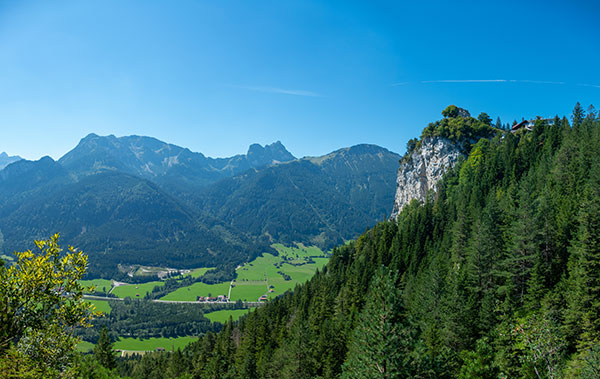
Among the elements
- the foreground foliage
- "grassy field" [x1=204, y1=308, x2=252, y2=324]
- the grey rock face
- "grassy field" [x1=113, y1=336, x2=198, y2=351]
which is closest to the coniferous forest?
the foreground foliage

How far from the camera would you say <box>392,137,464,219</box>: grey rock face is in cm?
11269

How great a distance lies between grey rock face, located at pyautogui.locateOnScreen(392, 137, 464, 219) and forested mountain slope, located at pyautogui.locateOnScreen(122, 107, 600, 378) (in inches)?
495

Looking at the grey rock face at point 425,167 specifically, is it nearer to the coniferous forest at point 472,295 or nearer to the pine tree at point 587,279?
the coniferous forest at point 472,295

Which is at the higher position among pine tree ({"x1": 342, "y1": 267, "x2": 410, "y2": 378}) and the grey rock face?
the grey rock face

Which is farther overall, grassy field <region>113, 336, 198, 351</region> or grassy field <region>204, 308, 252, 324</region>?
grassy field <region>204, 308, 252, 324</region>

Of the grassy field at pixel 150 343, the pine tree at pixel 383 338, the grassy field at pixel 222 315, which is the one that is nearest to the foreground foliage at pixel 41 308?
the pine tree at pixel 383 338

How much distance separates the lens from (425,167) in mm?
125625

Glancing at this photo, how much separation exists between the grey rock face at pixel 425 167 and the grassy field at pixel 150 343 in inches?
4769

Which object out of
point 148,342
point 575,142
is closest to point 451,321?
point 575,142

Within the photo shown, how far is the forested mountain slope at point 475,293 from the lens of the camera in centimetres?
2356

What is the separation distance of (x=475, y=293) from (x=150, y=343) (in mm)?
162042

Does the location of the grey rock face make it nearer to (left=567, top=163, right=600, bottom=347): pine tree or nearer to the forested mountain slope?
the forested mountain slope

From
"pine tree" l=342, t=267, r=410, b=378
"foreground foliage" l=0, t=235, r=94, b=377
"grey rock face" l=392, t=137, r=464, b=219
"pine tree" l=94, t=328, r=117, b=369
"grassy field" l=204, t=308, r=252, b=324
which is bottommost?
"grassy field" l=204, t=308, r=252, b=324

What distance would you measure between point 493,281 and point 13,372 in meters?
55.7
